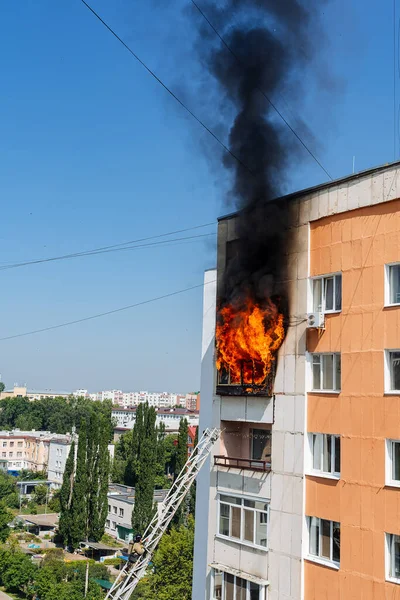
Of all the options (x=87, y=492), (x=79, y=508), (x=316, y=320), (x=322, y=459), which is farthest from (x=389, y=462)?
(x=87, y=492)

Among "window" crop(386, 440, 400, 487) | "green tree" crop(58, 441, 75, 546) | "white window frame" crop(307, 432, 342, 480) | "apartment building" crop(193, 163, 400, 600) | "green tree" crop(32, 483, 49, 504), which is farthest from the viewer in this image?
"green tree" crop(32, 483, 49, 504)

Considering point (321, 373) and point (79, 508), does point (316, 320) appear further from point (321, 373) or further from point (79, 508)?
point (79, 508)

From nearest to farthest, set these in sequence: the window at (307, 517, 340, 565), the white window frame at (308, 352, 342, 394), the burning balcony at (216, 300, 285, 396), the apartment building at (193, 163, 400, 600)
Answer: the apartment building at (193, 163, 400, 600) → the window at (307, 517, 340, 565) → the white window frame at (308, 352, 342, 394) → the burning balcony at (216, 300, 285, 396)

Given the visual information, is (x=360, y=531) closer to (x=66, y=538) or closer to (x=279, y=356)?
(x=279, y=356)

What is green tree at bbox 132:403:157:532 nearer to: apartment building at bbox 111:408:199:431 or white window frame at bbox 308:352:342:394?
white window frame at bbox 308:352:342:394

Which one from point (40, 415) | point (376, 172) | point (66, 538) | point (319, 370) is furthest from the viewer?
point (40, 415)

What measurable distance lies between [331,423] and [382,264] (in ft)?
13.3

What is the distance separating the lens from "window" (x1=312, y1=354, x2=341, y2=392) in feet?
45.9

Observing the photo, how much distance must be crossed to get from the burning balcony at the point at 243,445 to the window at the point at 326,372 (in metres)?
2.58

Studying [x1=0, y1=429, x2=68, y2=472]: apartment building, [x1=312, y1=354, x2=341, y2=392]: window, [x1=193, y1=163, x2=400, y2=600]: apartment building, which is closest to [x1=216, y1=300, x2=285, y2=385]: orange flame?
[x1=193, y1=163, x2=400, y2=600]: apartment building

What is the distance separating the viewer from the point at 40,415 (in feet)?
477

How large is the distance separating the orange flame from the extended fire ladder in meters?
2.07

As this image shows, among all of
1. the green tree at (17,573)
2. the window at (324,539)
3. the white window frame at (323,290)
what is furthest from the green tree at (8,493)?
the white window frame at (323,290)

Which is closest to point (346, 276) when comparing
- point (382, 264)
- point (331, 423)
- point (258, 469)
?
point (382, 264)
